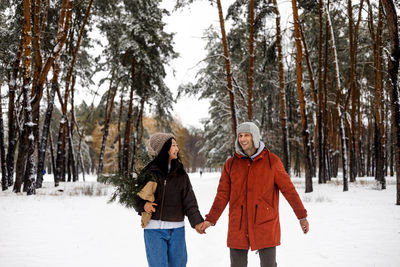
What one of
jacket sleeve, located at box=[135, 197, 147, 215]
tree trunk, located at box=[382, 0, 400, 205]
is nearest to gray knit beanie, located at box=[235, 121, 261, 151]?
jacket sleeve, located at box=[135, 197, 147, 215]

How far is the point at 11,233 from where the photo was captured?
19.6ft

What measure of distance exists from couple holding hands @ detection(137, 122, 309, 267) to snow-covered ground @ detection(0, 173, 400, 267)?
1843 millimetres

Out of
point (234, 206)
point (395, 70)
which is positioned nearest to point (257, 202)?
point (234, 206)

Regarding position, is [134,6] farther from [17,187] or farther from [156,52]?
[17,187]

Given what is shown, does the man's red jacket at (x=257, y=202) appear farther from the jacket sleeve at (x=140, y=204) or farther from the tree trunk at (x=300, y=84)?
the tree trunk at (x=300, y=84)

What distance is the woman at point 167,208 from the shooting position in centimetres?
279

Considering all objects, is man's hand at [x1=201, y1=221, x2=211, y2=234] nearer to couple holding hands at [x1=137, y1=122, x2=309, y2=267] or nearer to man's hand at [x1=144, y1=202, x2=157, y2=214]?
couple holding hands at [x1=137, y1=122, x2=309, y2=267]

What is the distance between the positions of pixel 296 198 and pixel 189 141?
66.2m

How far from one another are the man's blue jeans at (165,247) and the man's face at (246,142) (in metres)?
1.07

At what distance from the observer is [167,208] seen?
2857 millimetres

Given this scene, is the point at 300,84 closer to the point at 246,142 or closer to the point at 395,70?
the point at 395,70

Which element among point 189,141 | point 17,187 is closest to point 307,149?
point 17,187

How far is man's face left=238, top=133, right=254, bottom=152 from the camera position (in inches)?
123

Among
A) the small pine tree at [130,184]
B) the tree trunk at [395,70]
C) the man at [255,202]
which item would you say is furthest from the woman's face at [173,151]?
the tree trunk at [395,70]
